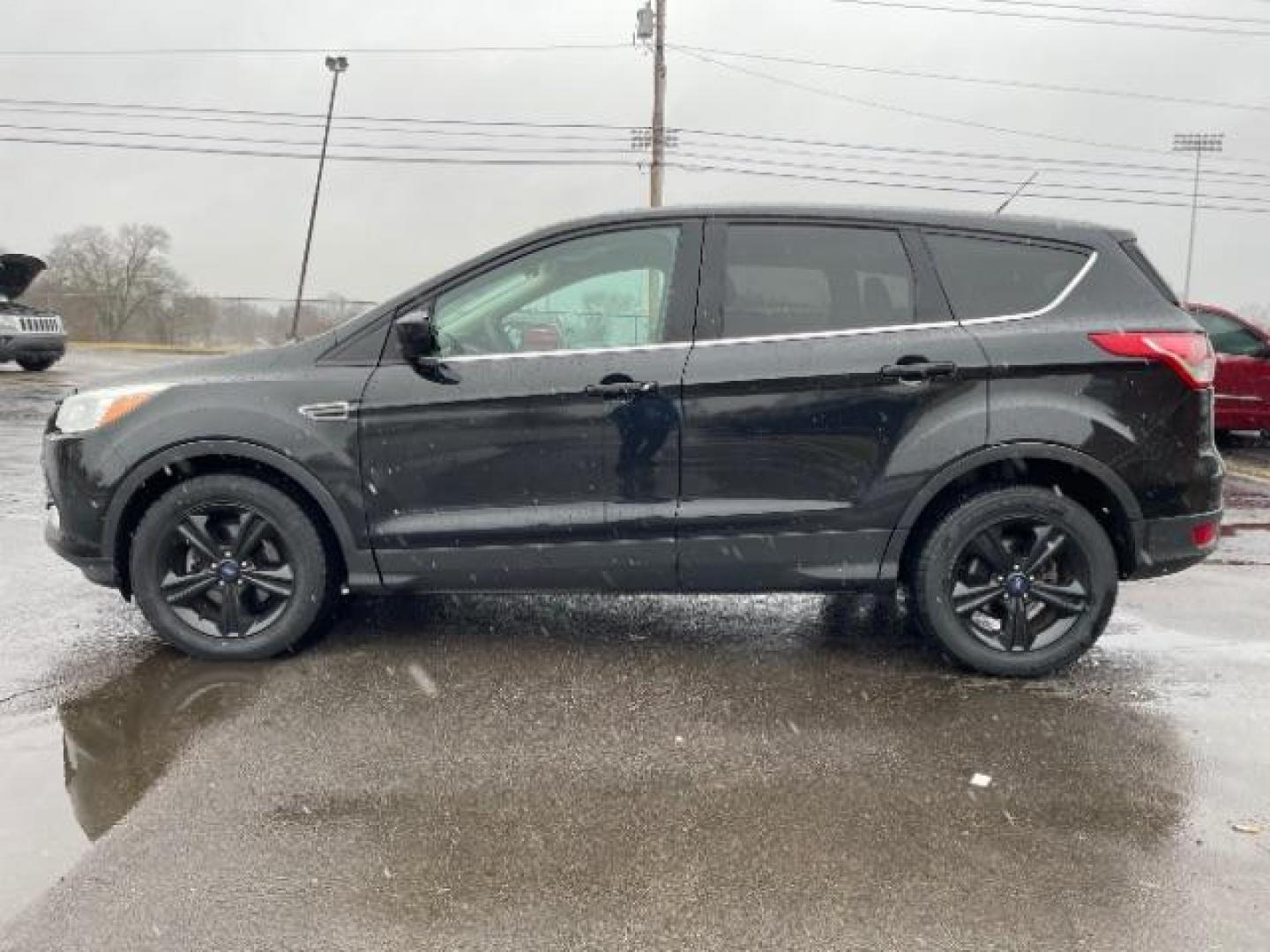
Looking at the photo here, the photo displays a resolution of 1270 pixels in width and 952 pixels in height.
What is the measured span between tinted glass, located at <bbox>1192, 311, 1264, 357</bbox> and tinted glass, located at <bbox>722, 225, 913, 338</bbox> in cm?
870

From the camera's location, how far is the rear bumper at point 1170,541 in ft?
12.9

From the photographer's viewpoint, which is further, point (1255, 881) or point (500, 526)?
point (500, 526)

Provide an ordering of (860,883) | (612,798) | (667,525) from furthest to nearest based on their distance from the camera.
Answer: (667,525)
(612,798)
(860,883)

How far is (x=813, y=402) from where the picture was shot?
3.88m

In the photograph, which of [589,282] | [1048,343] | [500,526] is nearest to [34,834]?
[500,526]

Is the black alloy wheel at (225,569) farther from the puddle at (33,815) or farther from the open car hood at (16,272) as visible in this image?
the open car hood at (16,272)

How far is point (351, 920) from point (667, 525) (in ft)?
6.30

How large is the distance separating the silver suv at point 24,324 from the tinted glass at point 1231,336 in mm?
16947

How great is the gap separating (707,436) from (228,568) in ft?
6.26

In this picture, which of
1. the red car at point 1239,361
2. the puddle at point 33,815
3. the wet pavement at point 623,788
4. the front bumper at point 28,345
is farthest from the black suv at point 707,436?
the front bumper at point 28,345

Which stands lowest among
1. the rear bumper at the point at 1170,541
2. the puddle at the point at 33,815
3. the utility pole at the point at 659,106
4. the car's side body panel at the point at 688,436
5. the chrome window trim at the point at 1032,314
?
the puddle at the point at 33,815

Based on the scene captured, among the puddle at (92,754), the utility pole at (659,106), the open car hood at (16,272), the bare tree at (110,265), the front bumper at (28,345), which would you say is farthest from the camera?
the bare tree at (110,265)

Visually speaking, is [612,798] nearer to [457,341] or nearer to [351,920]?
[351,920]

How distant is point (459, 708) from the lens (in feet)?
12.0
